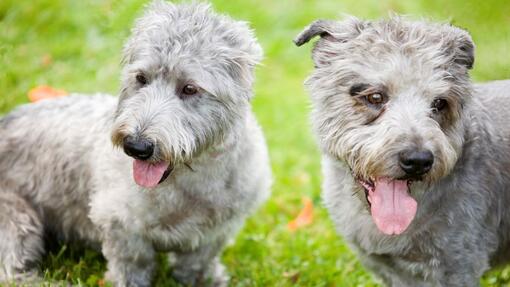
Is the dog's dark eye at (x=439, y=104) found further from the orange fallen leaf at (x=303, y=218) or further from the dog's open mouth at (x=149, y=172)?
the orange fallen leaf at (x=303, y=218)

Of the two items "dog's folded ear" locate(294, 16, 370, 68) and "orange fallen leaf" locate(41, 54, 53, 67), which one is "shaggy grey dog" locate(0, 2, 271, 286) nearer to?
"dog's folded ear" locate(294, 16, 370, 68)

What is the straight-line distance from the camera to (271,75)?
11281mm

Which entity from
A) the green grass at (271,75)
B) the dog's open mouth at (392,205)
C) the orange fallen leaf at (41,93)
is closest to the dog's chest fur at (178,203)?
the green grass at (271,75)

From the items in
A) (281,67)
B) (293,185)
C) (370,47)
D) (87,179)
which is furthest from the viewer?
(281,67)

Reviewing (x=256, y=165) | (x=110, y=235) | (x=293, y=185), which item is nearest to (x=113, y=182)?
(x=110, y=235)

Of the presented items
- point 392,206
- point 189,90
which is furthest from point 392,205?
point 189,90

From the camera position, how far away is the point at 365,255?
554 cm

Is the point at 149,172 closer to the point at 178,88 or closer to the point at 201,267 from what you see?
the point at 178,88

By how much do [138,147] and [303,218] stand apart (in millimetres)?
2982

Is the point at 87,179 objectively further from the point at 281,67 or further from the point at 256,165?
the point at 281,67

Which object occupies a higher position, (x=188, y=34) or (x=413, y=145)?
(x=188, y=34)

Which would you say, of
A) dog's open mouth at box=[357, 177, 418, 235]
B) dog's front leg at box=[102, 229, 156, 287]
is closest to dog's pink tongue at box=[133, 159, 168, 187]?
dog's front leg at box=[102, 229, 156, 287]

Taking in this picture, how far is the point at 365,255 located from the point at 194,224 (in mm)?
1306

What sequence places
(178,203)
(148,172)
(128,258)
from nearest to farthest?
(148,172), (178,203), (128,258)
